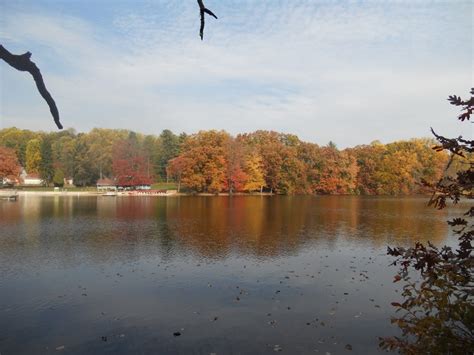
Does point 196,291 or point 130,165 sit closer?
point 196,291

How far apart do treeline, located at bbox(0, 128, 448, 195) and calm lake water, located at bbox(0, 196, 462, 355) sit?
44460 mm

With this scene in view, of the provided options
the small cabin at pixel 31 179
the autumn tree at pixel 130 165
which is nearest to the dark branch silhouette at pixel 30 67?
the autumn tree at pixel 130 165

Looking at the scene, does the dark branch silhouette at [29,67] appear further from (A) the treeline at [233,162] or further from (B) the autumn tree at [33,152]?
(B) the autumn tree at [33,152]

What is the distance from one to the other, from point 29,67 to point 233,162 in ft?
213

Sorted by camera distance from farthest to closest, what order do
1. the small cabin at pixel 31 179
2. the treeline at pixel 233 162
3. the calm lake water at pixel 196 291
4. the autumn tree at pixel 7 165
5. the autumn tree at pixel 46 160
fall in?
the small cabin at pixel 31 179 < the autumn tree at pixel 46 160 < the treeline at pixel 233 162 < the autumn tree at pixel 7 165 < the calm lake water at pixel 196 291

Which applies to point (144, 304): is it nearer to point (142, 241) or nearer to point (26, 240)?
point (142, 241)

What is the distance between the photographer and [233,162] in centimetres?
6688

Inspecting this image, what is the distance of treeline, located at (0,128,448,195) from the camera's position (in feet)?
219

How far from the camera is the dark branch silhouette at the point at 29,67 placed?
1.98m

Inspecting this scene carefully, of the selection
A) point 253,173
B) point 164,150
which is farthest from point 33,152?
point 253,173

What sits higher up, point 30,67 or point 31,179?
point 31,179

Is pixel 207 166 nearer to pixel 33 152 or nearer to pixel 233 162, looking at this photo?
pixel 233 162

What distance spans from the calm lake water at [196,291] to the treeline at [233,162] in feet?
146

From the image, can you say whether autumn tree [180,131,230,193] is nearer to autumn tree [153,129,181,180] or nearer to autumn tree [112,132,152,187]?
autumn tree [112,132,152,187]
